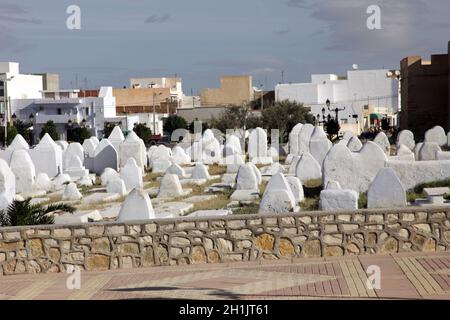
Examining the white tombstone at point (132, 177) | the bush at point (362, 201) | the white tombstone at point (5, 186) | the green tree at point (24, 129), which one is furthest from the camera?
the green tree at point (24, 129)

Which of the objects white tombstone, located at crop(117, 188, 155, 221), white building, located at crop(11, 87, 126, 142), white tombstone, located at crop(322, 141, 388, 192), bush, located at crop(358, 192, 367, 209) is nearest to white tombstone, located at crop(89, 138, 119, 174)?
white tombstone, located at crop(322, 141, 388, 192)

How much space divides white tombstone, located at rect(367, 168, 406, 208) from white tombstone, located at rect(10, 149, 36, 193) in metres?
13.2

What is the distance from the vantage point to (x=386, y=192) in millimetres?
13906

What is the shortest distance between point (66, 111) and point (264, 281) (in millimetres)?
67934

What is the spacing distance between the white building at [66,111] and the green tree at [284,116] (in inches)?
848

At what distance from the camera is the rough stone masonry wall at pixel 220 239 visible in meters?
10.9

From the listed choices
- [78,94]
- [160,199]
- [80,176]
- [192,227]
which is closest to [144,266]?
[192,227]

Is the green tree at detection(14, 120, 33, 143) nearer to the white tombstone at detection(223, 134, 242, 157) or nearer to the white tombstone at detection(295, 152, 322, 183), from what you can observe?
the white tombstone at detection(223, 134, 242, 157)

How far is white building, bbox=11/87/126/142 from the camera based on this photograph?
73.4 meters

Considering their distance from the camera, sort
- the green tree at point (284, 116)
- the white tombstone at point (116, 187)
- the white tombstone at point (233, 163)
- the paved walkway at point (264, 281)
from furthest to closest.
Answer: the green tree at point (284, 116)
the white tombstone at point (233, 163)
the white tombstone at point (116, 187)
the paved walkway at point (264, 281)

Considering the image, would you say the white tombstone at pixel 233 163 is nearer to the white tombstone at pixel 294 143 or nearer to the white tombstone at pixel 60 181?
the white tombstone at pixel 294 143

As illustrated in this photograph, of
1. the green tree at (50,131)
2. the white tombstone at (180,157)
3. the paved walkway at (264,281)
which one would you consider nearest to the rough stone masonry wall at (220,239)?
the paved walkway at (264,281)

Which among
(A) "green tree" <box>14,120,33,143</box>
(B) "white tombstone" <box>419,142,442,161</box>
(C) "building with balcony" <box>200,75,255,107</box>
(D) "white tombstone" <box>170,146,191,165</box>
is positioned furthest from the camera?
(C) "building with balcony" <box>200,75,255,107</box>

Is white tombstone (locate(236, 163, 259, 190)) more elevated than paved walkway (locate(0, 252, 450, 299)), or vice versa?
white tombstone (locate(236, 163, 259, 190))
